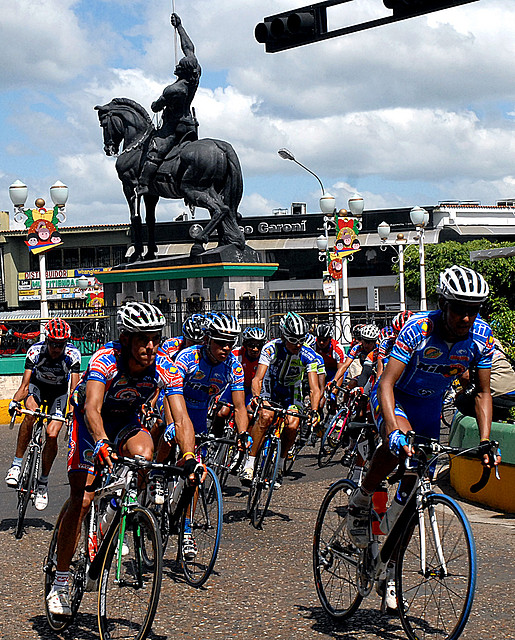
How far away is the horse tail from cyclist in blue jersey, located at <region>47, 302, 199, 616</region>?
58.7ft

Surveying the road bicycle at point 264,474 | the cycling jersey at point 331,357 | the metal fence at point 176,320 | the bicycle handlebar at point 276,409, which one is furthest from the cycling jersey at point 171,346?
the metal fence at point 176,320

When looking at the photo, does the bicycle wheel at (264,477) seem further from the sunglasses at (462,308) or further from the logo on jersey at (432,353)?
the sunglasses at (462,308)

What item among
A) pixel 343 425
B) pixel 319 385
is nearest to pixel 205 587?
pixel 319 385

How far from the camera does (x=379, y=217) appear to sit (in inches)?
2904

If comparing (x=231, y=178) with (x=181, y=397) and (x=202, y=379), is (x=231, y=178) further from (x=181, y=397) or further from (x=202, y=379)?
(x=181, y=397)

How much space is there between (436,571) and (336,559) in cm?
104

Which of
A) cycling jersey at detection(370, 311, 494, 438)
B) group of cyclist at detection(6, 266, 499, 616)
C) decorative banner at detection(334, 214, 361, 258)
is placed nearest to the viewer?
group of cyclist at detection(6, 266, 499, 616)

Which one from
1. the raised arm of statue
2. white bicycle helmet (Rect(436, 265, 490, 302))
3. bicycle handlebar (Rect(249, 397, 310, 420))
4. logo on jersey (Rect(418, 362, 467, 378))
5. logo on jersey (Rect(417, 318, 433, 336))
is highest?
the raised arm of statue

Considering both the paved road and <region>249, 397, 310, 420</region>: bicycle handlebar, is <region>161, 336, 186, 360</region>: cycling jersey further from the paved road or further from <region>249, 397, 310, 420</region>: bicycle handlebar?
the paved road

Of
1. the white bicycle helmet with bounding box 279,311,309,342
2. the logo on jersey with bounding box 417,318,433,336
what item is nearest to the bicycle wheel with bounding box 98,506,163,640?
the logo on jersey with bounding box 417,318,433,336

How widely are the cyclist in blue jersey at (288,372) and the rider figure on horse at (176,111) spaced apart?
45.0ft

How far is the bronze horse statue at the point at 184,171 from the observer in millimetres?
23234

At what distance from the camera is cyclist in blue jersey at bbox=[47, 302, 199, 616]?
18.7ft

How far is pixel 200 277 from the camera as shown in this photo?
2400 centimetres
